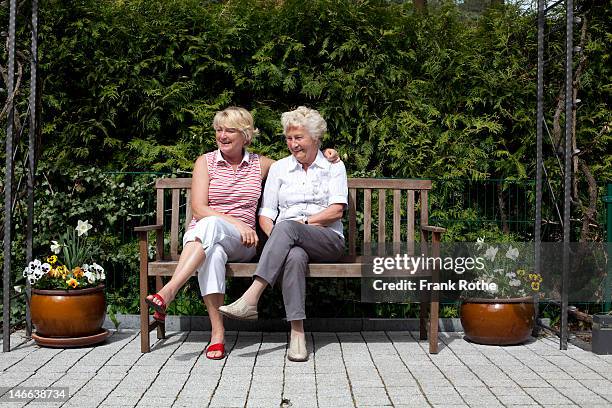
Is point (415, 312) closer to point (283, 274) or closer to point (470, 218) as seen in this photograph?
point (470, 218)

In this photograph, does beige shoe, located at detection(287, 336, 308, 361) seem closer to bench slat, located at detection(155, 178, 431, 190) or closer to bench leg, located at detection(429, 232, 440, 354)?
bench leg, located at detection(429, 232, 440, 354)

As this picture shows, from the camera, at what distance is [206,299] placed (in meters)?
4.97

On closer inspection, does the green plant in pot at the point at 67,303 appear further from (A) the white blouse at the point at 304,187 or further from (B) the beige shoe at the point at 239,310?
(A) the white blouse at the point at 304,187

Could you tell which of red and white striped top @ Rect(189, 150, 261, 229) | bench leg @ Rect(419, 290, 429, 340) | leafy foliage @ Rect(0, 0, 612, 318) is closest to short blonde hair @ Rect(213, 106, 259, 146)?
red and white striped top @ Rect(189, 150, 261, 229)

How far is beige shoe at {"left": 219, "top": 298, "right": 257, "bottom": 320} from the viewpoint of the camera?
185 inches

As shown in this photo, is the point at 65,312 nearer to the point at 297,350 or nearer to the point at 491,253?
the point at 297,350

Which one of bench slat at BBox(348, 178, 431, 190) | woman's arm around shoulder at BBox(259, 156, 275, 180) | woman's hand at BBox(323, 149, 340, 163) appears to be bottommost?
bench slat at BBox(348, 178, 431, 190)

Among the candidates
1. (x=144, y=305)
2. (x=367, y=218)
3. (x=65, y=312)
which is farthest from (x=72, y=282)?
(x=367, y=218)

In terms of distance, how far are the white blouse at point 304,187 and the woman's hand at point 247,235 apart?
0.74 feet

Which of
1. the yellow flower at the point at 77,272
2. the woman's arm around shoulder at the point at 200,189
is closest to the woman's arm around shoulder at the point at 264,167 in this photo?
the woman's arm around shoulder at the point at 200,189

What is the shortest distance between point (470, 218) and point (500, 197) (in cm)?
30

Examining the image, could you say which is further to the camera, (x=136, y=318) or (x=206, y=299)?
(x=136, y=318)

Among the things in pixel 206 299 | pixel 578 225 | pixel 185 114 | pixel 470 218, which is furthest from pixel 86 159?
pixel 578 225

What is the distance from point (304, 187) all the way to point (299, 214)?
0.18m
